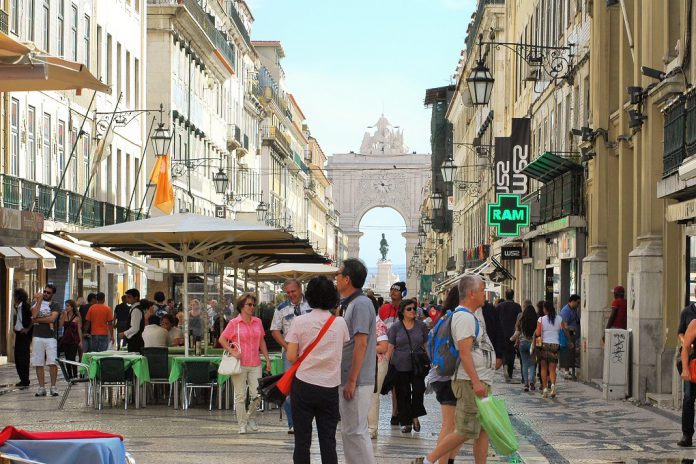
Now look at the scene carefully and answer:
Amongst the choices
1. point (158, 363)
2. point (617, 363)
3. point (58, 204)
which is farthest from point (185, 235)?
point (58, 204)

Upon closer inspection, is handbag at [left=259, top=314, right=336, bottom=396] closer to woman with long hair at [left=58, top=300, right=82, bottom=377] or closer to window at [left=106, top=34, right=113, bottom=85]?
woman with long hair at [left=58, top=300, right=82, bottom=377]

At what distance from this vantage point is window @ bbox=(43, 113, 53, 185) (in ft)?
114

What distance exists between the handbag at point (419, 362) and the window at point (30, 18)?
1845 centimetres

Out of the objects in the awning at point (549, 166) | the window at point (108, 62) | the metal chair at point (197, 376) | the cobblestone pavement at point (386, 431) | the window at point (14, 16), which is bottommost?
the cobblestone pavement at point (386, 431)

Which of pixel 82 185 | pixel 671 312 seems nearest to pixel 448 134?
pixel 82 185

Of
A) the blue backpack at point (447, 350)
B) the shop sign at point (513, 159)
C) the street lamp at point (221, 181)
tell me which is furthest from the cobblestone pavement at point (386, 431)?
the street lamp at point (221, 181)

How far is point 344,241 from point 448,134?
87075mm

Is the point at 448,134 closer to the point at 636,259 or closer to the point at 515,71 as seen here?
the point at 515,71

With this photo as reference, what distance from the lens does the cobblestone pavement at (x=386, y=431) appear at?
1365 cm

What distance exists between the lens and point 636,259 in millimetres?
21125

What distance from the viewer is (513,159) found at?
3888 centimetres

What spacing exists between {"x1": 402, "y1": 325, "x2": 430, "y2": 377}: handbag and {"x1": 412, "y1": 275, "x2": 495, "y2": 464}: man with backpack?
464cm

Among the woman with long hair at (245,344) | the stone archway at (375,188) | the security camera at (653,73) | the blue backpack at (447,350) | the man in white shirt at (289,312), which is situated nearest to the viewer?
the blue backpack at (447,350)

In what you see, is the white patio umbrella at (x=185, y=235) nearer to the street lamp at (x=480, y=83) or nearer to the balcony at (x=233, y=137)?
the street lamp at (x=480, y=83)
